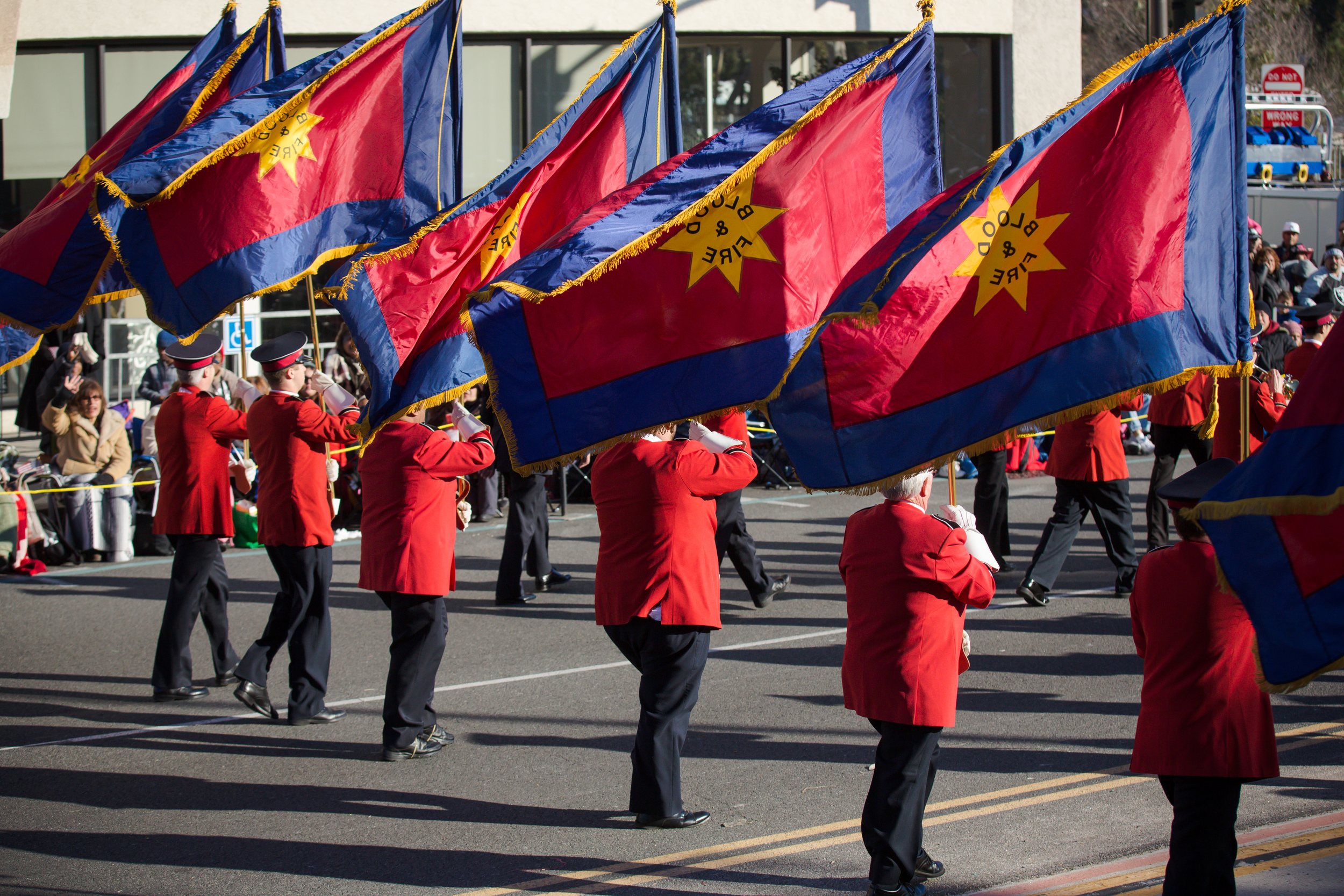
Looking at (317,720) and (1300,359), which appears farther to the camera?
(1300,359)

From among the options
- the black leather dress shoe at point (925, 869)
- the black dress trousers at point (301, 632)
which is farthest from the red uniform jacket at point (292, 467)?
the black leather dress shoe at point (925, 869)

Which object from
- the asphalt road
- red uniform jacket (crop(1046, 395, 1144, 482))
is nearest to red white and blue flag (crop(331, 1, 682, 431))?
the asphalt road

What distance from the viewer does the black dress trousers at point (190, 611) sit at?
8.09 m

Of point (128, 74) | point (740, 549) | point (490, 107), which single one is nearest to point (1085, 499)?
point (740, 549)

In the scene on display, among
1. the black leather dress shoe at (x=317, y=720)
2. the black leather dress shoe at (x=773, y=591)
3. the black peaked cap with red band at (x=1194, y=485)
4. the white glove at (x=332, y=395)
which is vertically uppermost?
the white glove at (x=332, y=395)

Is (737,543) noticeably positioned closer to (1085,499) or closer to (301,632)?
(1085,499)

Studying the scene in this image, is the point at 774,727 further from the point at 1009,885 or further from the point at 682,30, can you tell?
the point at 682,30

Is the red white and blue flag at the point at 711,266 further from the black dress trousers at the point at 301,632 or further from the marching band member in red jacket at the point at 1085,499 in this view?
the marching band member in red jacket at the point at 1085,499

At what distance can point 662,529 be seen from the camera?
19.8ft

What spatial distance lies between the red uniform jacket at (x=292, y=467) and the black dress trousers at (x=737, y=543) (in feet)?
9.73

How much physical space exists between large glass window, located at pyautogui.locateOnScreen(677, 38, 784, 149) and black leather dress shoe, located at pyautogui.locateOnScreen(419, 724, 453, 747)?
44.7 ft

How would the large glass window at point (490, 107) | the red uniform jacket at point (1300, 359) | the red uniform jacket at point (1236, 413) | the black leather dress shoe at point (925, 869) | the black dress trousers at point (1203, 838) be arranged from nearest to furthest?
the black dress trousers at point (1203, 838) < the black leather dress shoe at point (925, 869) < the red uniform jacket at point (1236, 413) < the red uniform jacket at point (1300, 359) < the large glass window at point (490, 107)

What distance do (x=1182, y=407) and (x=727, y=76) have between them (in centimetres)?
1119

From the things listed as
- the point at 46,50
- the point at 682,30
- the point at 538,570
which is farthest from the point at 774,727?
the point at 46,50
